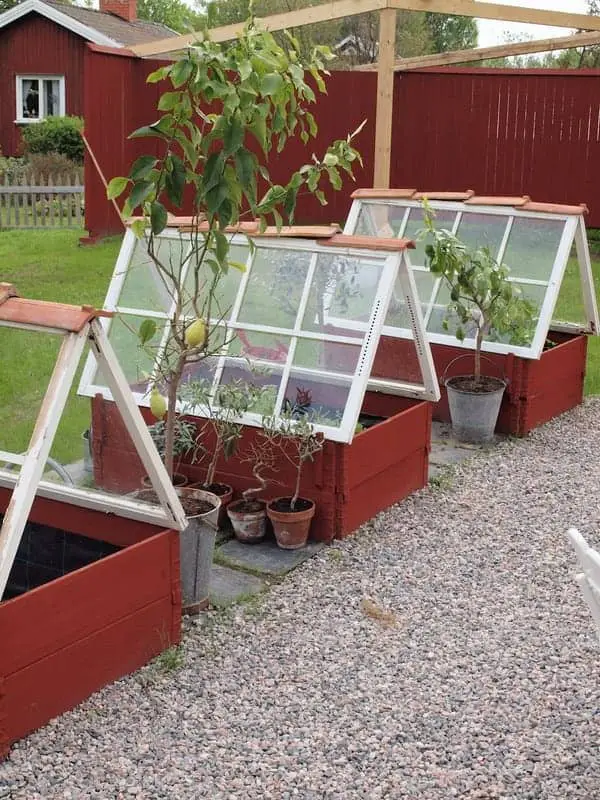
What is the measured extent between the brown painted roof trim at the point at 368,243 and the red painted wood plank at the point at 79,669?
86.5 inches

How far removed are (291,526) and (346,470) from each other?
0.39 metres

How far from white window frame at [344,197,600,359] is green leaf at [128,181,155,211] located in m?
3.27

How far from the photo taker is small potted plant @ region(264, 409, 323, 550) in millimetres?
4938

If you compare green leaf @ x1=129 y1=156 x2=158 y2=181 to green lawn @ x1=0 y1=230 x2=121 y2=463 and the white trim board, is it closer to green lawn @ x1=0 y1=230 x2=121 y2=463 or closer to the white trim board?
green lawn @ x1=0 y1=230 x2=121 y2=463

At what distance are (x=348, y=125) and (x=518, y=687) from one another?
35.1ft

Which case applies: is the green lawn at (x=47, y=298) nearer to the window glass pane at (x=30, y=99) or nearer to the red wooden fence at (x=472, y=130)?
the red wooden fence at (x=472, y=130)

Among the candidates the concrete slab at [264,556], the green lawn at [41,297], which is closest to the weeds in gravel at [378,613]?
the concrete slab at [264,556]

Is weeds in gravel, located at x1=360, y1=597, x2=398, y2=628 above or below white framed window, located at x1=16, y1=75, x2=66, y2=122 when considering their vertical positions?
below

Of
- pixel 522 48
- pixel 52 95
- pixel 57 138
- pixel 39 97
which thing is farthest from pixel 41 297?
pixel 52 95

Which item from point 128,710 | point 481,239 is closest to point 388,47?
point 481,239

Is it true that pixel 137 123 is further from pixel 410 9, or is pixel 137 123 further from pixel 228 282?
pixel 228 282

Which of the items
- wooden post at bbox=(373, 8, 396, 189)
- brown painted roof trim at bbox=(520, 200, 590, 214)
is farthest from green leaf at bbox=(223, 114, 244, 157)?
wooden post at bbox=(373, 8, 396, 189)

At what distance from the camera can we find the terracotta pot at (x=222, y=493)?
5133 mm

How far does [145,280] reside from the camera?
5.62 metres
